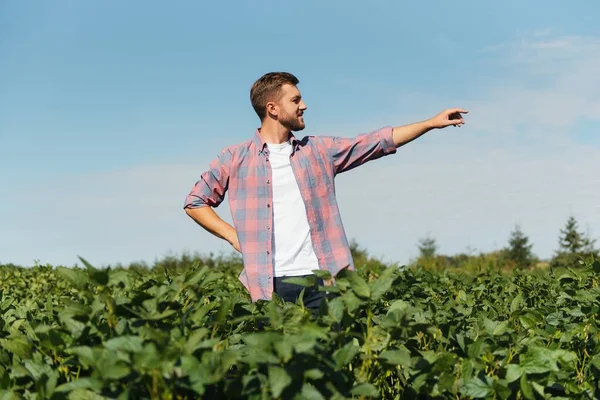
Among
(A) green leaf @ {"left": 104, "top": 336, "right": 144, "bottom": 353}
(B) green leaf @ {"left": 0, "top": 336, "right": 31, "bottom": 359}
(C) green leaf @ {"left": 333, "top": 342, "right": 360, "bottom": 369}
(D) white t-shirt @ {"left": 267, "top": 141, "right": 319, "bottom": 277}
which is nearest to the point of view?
(A) green leaf @ {"left": 104, "top": 336, "right": 144, "bottom": 353}

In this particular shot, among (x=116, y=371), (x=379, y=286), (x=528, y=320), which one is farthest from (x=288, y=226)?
(x=116, y=371)

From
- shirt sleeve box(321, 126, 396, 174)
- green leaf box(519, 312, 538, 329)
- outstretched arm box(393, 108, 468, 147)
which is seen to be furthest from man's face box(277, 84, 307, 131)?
green leaf box(519, 312, 538, 329)

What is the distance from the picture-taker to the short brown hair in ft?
19.0

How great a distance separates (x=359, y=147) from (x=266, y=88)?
860 millimetres

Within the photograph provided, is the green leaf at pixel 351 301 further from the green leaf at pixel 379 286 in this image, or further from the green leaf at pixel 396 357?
the green leaf at pixel 396 357

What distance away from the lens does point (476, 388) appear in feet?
10.1

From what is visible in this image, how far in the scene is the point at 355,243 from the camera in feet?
82.3

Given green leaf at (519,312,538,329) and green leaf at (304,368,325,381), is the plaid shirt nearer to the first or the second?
green leaf at (519,312,538,329)

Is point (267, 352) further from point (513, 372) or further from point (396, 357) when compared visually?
point (513, 372)

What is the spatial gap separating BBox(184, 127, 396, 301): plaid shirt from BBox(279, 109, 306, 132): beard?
10 centimetres

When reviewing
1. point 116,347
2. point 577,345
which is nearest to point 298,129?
point 577,345

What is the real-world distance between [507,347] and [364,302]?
960mm

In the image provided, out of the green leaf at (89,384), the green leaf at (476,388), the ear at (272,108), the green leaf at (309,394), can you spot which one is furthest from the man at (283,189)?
the green leaf at (89,384)

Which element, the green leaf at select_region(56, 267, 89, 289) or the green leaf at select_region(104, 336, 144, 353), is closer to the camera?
the green leaf at select_region(104, 336, 144, 353)
